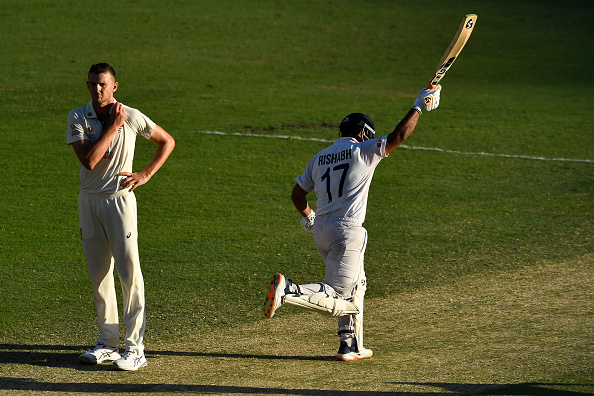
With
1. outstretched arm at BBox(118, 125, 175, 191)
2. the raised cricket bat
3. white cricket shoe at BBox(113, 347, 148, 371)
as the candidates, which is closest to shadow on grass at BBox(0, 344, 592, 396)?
white cricket shoe at BBox(113, 347, 148, 371)

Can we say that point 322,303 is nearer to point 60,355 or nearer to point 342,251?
point 342,251

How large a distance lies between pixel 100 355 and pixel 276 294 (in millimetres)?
1686

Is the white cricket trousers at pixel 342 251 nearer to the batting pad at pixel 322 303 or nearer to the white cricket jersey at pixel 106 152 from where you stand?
the batting pad at pixel 322 303

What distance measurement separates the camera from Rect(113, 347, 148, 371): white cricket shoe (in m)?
6.43

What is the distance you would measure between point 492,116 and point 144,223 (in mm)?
10108

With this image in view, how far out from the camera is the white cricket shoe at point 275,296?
6070 millimetres

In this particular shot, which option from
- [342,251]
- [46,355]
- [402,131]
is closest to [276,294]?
[342,251]

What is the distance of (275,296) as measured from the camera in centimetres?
607

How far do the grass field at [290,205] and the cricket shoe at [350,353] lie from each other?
4.9 inches

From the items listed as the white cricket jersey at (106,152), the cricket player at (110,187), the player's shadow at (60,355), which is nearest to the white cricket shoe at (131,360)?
the cricket player at (110,187)

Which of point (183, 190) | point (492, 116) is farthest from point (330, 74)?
point (183, 190)

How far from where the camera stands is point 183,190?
1281 cm

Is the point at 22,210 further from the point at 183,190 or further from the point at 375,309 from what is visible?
the point at 375,309

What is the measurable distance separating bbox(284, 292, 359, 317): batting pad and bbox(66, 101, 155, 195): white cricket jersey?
5.59ft
